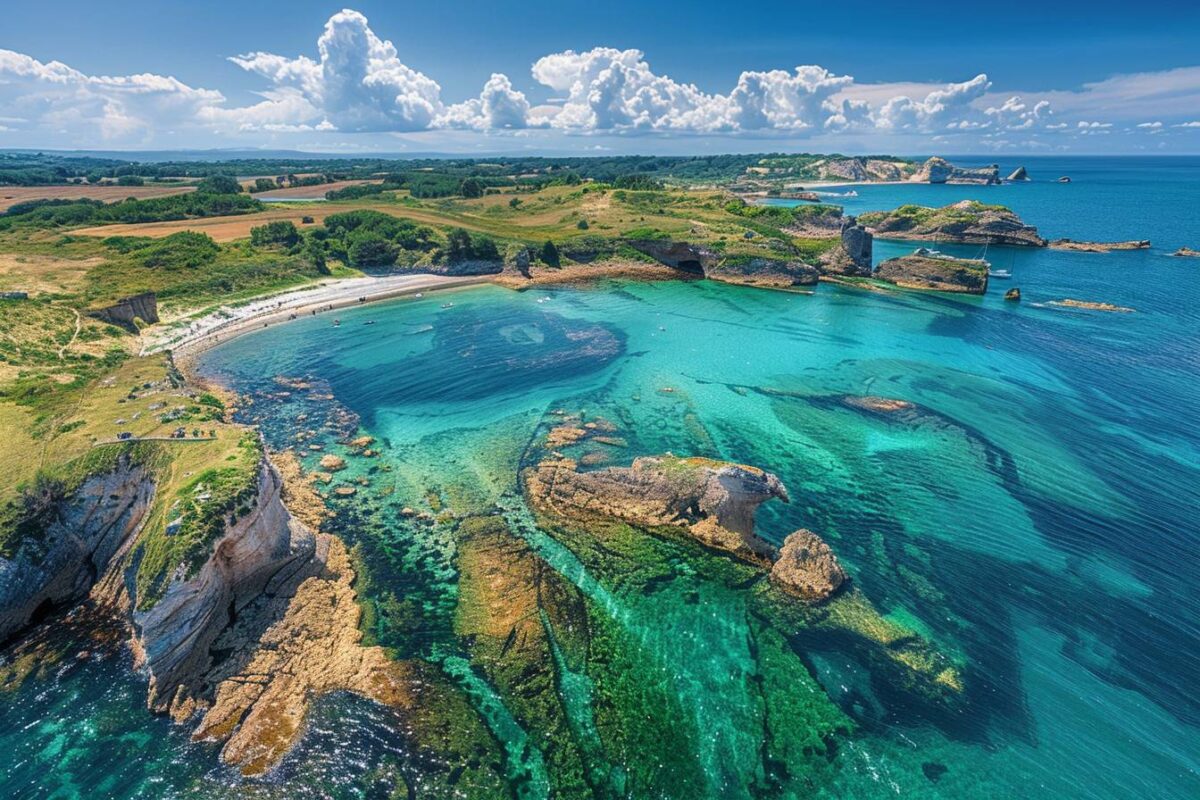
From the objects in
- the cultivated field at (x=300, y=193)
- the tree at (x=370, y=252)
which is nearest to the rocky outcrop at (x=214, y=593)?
the tree at (x=370, y=252)

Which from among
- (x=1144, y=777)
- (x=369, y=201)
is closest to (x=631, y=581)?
(x=1144, y=777)

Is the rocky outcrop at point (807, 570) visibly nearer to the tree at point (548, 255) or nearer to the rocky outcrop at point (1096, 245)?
the tree at point (548, 255)

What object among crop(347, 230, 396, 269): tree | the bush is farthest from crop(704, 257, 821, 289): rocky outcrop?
the bush

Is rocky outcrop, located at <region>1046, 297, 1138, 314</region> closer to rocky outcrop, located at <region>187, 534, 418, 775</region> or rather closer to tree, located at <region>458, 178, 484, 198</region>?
rocky outcrop, located at <region>187, 534, 418, 775</region>

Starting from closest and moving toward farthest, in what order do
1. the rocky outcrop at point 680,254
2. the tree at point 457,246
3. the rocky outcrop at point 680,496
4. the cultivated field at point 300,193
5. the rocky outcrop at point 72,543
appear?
the rocky outcrop at point 72,543
the rocky outcrop at point 680,496
the tree at point 457,246
the rocky outcrop at point 680,254
the cultivated field at point 300,193

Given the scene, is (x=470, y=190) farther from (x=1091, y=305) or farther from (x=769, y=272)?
(x=1091, y=305)

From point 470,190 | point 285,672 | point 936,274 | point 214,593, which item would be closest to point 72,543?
point 214,593
